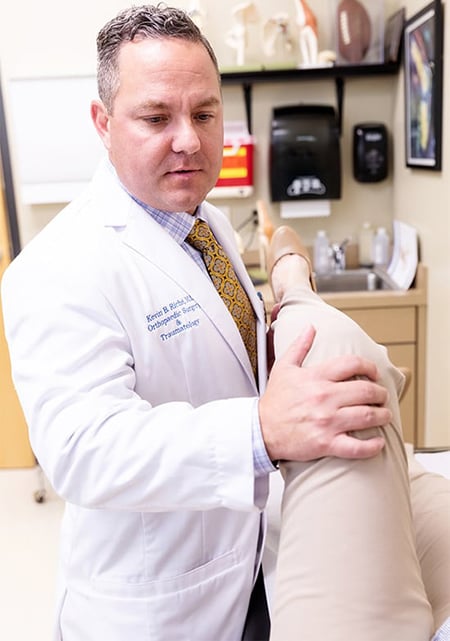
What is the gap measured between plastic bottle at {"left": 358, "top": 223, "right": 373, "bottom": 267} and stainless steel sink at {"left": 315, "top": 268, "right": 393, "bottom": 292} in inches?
3.3

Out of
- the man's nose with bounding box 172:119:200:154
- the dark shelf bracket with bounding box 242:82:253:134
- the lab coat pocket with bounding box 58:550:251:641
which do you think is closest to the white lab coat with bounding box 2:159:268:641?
A: the lab coat pocket with bounding box 58:550:251:641

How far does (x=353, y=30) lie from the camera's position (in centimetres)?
280

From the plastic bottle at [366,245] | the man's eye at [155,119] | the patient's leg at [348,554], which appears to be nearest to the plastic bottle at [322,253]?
the plastic bottle at [366,245]

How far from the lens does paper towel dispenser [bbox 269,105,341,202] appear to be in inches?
114

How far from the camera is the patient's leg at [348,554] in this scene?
2.42 ft

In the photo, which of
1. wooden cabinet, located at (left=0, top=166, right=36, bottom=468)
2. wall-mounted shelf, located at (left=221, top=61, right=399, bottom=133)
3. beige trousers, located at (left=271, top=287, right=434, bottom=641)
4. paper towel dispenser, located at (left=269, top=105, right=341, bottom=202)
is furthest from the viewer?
wooden cabinet, located at (left=0, top=166, right=36, bottom=468)

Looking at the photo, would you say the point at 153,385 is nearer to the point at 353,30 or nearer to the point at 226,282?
the point at 226,282

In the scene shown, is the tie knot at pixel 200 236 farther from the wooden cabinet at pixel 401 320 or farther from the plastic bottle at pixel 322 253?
the plastic bottle at pixel 322 253

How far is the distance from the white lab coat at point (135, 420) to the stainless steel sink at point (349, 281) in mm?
1864

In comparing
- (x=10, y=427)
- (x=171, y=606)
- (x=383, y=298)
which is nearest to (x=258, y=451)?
(x=171, y=606)

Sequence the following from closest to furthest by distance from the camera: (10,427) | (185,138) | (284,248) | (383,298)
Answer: (185,138)
(284,248)
(383,298)
(10,427)

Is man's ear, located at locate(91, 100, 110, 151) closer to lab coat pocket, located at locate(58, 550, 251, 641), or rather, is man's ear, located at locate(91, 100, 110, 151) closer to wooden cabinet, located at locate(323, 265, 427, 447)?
lab coat pocket, located at locate(58, 550, 251, 641)

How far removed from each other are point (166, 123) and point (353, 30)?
7.00 ft

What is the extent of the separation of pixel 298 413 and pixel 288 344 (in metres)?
0.19
